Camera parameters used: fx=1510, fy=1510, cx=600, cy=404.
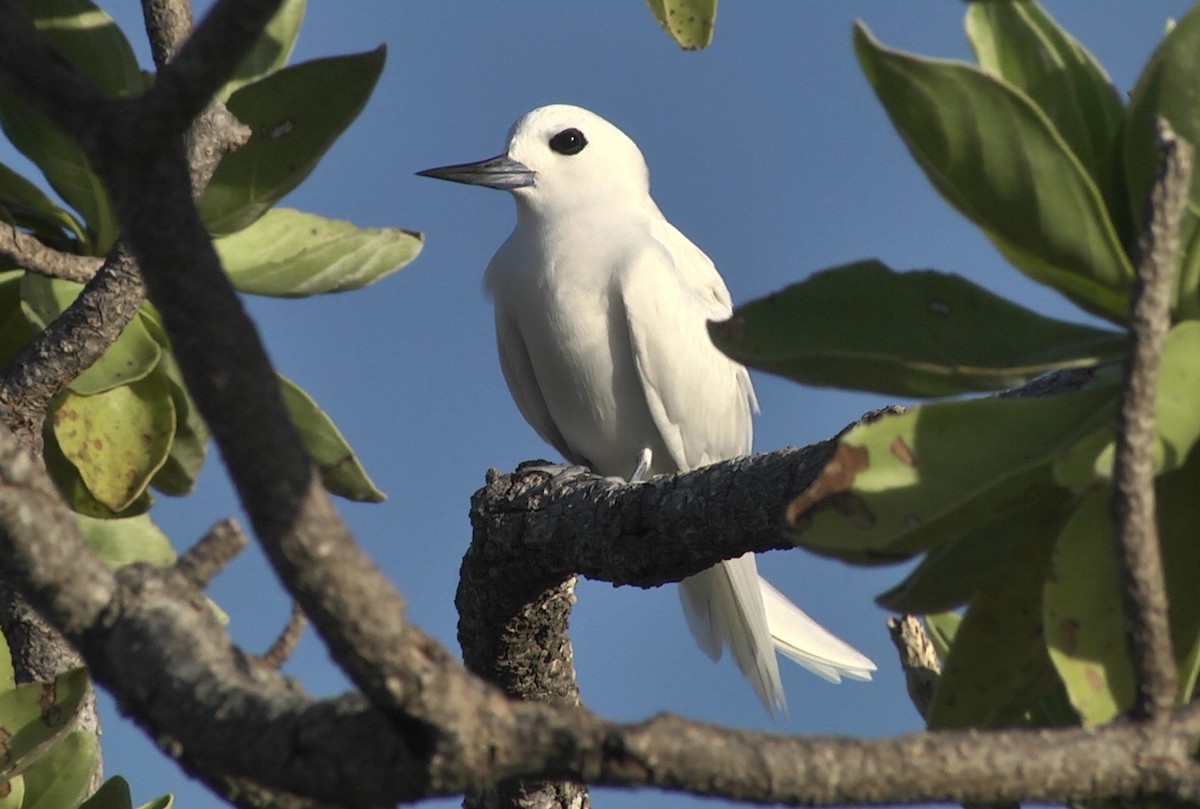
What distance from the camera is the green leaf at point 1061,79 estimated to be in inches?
71.5

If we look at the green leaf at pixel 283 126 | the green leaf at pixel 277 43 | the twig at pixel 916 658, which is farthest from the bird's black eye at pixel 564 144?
the twig at pixel 916 658

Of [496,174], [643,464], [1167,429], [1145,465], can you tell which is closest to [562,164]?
[496,174]

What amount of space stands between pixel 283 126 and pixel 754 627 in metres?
2.77

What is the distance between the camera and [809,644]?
4758mm

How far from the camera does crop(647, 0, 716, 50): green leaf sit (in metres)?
3.19

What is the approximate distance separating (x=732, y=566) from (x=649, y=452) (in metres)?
0.60

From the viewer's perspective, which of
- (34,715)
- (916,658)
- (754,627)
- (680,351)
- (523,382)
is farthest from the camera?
(523,382)

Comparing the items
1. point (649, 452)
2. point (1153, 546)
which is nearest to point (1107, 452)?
point (1153, 546)

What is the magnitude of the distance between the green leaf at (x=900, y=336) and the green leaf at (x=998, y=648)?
223 mm

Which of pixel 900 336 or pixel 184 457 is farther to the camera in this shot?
pixel 184 457

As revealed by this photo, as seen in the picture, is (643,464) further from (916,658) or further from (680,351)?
(916,658)

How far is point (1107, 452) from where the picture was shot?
1.50 metres

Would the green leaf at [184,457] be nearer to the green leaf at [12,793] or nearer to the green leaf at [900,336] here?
the green leaf at [12,793]

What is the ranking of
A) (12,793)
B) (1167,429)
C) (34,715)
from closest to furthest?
(1167,429)
(34,715)
(12,793)
